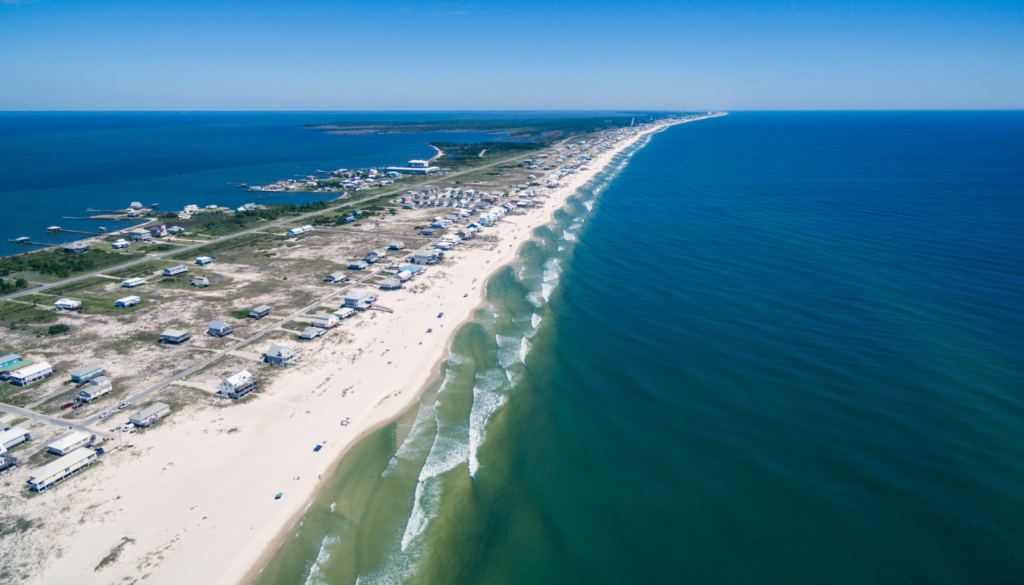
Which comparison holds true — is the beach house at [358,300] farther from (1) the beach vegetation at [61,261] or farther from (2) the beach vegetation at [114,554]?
(1) the beach vegetation at [61,261]

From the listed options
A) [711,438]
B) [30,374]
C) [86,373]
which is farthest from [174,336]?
[711,438]

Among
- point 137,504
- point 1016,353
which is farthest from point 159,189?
point 1016,353

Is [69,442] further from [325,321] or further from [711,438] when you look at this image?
[711,438]

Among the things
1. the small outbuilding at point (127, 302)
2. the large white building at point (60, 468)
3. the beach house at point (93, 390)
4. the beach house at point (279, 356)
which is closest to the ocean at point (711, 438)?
the beach house at point (279, 356)

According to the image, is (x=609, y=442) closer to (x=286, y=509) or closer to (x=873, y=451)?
(x=873, y=451)

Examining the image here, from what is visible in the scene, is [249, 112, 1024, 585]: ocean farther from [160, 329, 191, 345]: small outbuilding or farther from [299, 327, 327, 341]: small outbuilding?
[160, 329, 191, 345]: small outbuilding
